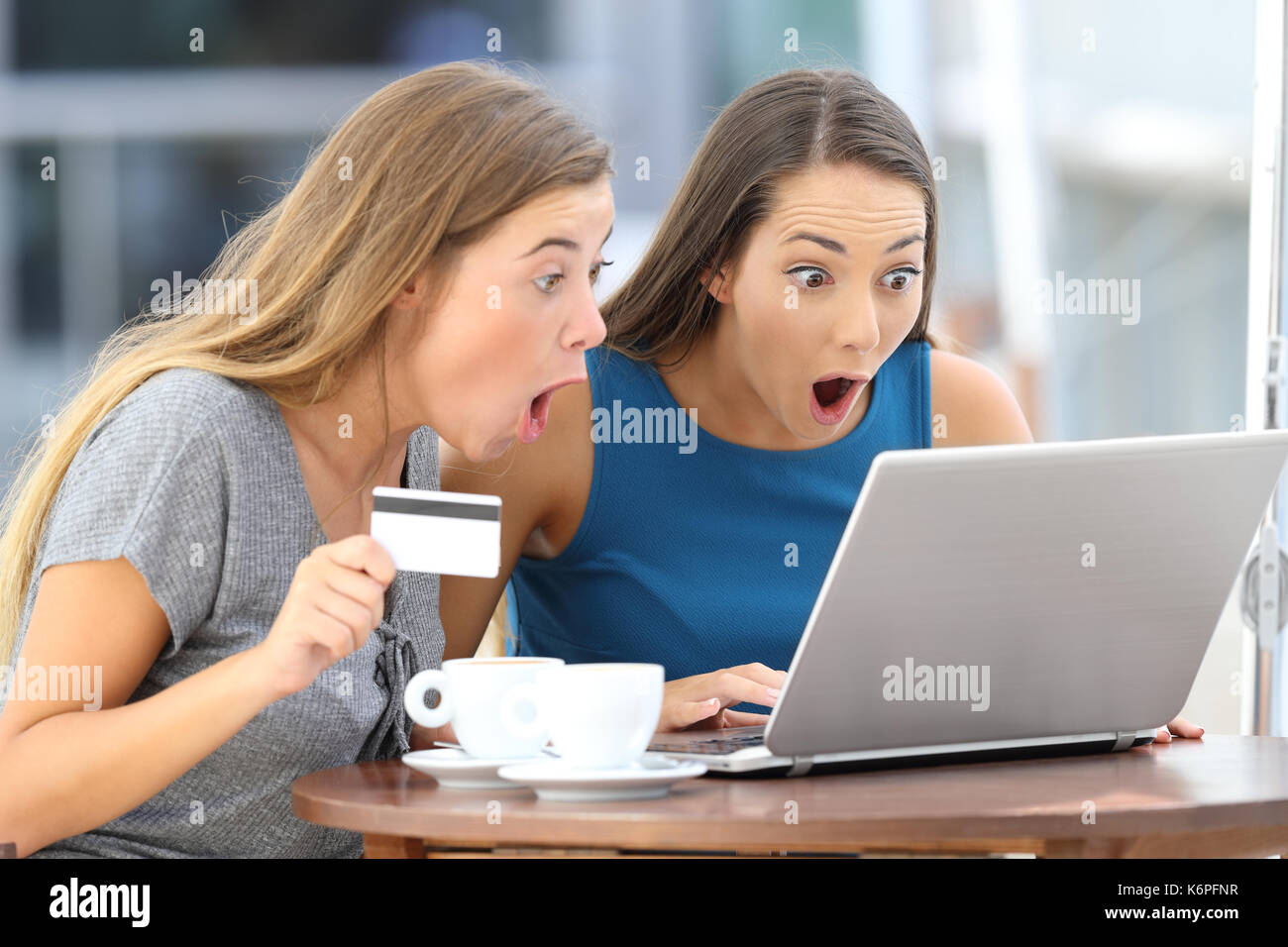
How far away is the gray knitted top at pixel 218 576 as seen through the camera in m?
1.32

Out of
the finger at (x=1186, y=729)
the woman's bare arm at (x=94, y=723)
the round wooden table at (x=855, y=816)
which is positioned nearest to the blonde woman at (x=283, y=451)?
the woman's bare arm at (x=94, y=723)

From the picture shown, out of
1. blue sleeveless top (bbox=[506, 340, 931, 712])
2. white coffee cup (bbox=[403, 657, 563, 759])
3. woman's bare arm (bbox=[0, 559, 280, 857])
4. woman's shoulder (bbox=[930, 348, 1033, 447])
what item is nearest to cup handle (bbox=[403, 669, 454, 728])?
white coffee cup (bbox=[403, 657, 563, 759])

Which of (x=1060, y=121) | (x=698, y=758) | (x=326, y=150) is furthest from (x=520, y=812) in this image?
(x=1060, y=121)

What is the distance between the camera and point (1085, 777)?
1.16 metres

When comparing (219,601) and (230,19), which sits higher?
(230,19)

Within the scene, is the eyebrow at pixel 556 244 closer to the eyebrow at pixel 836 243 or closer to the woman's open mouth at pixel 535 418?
the woman's open mouth at pixel 535 418

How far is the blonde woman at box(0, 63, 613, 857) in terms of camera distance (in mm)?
1256

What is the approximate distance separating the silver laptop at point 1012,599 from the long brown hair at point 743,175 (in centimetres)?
79

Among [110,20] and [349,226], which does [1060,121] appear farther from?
[349,226]

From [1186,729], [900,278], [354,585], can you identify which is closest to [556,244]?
[354,585]

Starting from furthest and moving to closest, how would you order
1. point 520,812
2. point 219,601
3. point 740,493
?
point 740,493 → point 219,601 → point 520,812

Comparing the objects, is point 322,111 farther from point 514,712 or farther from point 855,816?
point 855,816

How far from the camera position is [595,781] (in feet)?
3.39
